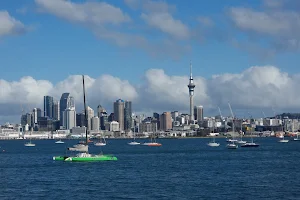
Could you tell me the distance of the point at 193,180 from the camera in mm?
68375

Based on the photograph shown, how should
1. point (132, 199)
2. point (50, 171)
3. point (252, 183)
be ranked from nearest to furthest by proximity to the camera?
point (132, 199) < point (252, 183) < point (50, 171)

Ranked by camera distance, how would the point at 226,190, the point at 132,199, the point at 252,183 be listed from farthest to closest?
the point at 252,183
the point at 226,190
the point at 132,199

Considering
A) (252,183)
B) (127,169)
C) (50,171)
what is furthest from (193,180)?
(50,171)

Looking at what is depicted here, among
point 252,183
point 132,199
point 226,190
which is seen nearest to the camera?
point 132,199

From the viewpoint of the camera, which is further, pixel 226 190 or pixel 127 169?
pixel 127 169

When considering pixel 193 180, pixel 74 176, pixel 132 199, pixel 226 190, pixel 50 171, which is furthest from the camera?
pixel 50 171

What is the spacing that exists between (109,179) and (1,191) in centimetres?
1453

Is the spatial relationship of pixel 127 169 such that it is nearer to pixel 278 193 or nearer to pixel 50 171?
pixel 50 171

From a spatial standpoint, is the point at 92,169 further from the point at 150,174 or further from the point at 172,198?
the point at 172,198

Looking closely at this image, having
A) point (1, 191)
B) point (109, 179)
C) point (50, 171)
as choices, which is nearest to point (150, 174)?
point (109, 179)

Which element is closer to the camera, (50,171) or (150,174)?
(150,174)

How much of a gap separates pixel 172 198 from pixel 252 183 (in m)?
14.1

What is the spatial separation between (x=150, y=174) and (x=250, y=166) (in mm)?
19466

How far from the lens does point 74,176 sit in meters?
75.5
